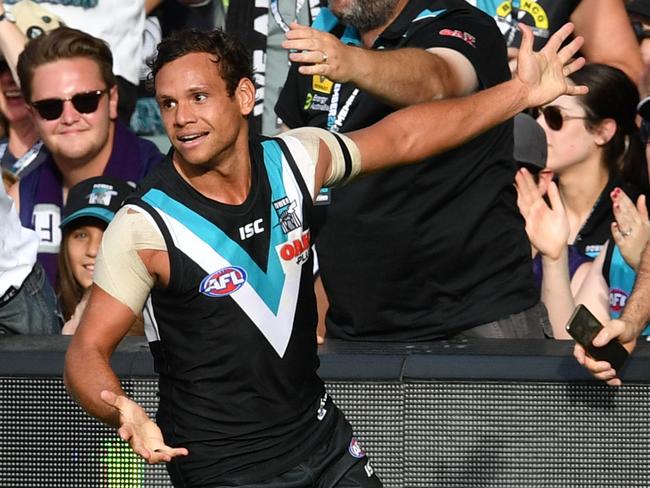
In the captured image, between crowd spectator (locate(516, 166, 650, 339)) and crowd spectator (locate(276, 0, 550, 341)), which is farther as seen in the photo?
crowd spectator (locate(516, 166, 650, 339))

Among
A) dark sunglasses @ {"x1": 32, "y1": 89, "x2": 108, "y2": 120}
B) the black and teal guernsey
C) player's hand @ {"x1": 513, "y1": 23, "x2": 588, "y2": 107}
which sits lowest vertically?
dark sunglasses @ {"x1": 32, "y1": 89, "x2": 108, "y2": 120}

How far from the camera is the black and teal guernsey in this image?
13.3ft


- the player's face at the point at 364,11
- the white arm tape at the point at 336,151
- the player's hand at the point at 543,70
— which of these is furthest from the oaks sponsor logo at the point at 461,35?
the white arm tape at the point at 336,151

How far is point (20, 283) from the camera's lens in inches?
231

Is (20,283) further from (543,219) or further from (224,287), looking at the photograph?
(543,219)

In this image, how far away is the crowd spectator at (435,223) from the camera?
5.32 meters

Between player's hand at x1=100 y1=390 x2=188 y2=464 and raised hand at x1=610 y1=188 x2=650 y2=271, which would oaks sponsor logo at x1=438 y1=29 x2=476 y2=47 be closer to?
raised hand at x1=610 y1=188 x2=650 y2=271

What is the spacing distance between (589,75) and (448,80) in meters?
1.63

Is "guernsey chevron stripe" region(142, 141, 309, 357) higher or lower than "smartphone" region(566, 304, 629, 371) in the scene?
higher

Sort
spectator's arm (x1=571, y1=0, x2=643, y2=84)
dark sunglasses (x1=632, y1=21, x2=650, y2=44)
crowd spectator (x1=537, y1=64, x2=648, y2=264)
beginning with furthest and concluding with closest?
dark sunglasses (x1=632, y1=21, x2=650, y2=44) < spectator's arm (x1=571, y1=0, x2=643, y2=84) < crowd spectator (x1=537, y1=64, x2=648, y2=264)

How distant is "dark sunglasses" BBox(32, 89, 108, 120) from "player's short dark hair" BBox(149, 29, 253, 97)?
239 centimetres

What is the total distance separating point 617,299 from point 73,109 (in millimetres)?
2760

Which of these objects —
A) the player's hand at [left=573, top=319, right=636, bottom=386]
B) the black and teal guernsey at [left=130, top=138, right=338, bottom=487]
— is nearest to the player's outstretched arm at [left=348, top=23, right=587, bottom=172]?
the black and teal guernsey at [left=130, top=138, right=338, bottom=487]

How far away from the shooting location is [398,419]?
5324mm
